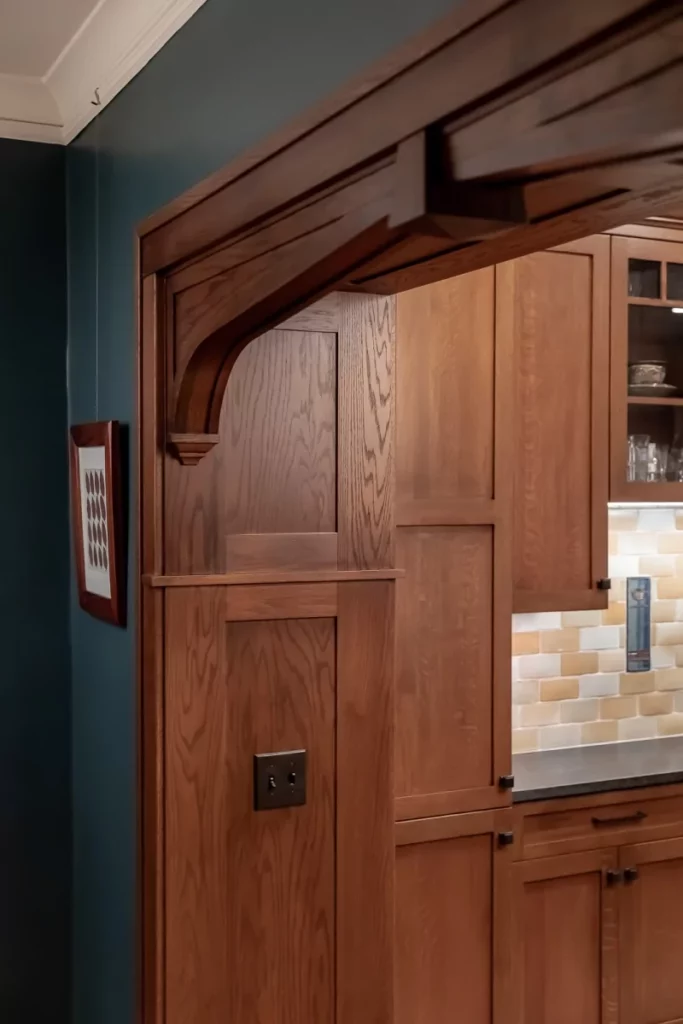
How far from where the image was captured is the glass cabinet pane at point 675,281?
3129mm

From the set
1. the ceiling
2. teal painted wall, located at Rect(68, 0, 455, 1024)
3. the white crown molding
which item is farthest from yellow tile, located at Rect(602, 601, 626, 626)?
the ceiling

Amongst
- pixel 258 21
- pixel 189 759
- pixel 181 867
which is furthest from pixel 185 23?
pixel 181 867

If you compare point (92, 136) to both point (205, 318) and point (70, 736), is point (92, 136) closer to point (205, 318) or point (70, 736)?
point (205, 318)

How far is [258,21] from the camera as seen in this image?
1720mm

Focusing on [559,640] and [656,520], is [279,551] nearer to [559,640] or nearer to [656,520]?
[559,640]

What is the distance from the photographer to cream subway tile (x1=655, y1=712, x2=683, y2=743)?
138 inches

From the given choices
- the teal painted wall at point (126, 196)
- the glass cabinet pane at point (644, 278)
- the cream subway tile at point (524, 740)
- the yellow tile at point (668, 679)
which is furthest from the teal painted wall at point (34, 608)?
the yellow tile at point (668, 679)

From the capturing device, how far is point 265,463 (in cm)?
215

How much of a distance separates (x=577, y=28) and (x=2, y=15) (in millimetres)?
1684

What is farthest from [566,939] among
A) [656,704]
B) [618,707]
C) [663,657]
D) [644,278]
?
[644,278]

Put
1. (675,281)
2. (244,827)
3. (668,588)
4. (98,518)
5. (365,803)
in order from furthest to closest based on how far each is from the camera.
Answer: (668,588) → (675,281) → (98,518) → (365,803) → (244,827)

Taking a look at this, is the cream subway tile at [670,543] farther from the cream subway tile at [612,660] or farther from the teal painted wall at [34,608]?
the teal painted wall at [34,608]

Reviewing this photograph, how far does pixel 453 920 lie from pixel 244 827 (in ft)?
2.47

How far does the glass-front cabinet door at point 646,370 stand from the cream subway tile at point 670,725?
0.83 m
